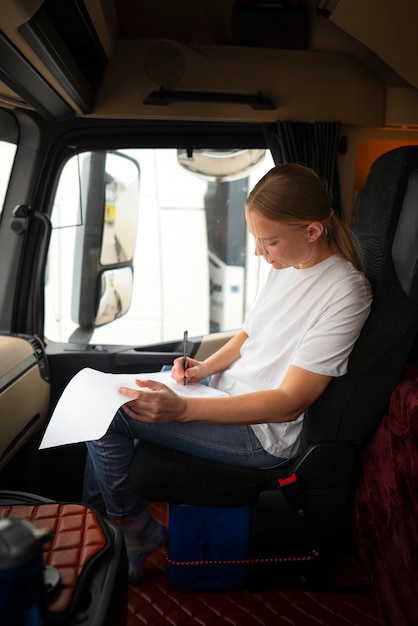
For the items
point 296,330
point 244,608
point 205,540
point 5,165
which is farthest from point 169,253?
point 244,608

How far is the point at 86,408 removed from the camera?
4.99ft

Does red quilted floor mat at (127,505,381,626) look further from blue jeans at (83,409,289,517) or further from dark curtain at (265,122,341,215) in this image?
dark curtain at (265,122,341,215)

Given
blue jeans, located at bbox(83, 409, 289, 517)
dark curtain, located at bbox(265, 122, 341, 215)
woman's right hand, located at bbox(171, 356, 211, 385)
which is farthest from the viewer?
dark curtain, located at bbox(265, 122, 341, 215)

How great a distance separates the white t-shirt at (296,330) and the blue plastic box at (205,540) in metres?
0.30

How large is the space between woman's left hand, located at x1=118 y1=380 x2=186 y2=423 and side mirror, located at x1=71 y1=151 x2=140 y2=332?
1.15 metres

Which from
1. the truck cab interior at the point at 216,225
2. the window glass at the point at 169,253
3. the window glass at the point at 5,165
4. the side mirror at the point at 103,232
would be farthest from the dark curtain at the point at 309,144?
the window glass at the point at 5,165

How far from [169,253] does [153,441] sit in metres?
2.68

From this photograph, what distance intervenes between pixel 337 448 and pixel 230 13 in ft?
5.98

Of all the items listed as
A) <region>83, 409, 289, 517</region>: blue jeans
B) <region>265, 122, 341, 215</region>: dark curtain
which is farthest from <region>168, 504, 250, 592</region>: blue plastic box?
<region>265, 122, 341, 215</region>: dark curtain

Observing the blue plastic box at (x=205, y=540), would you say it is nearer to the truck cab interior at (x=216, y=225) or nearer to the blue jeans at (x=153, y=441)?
the truck cab interior at (x=216, y=225)

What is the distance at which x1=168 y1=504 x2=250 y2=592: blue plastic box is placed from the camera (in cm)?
175

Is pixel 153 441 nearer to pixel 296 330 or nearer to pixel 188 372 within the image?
pixel 188 372

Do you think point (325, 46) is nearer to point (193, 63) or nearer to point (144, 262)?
point (193, 63)

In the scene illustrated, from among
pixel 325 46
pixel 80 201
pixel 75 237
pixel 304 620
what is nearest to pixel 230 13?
pixel 325 46
